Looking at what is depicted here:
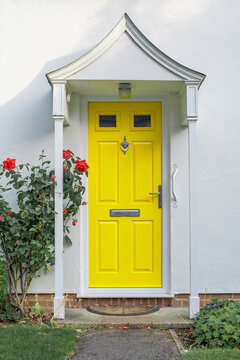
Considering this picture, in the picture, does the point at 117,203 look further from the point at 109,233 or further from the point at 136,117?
the point at 136,117

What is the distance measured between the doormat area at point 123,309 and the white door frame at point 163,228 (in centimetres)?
13

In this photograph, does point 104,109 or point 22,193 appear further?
point 104,109

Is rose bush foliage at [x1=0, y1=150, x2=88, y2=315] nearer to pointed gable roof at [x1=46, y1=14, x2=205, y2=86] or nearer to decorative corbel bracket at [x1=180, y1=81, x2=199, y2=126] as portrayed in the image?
pointed gable roof at [x1=46, y1=14, x2=205, y2=86]

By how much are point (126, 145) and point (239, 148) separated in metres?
1.27

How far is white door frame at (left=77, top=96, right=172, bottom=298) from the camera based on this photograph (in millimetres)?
4488

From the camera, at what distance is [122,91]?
4199mm

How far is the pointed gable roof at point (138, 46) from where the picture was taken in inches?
152

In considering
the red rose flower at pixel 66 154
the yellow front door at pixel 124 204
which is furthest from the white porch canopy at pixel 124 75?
the yellow front door at pixel 124 204

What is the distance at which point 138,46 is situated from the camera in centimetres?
390

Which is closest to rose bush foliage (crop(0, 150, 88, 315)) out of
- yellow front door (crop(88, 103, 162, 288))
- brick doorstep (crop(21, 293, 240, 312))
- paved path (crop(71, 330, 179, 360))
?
brick doorstep (crop(21, 293, 240, 312))

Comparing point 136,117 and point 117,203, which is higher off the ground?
point 136,117

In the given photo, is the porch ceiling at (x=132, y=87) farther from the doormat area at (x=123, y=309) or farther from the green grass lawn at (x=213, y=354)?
the green grass lawn at (x=213, y=354)

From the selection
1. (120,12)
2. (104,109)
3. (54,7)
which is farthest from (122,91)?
(54,7)

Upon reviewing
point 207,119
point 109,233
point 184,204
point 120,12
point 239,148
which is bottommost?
point 109,233
